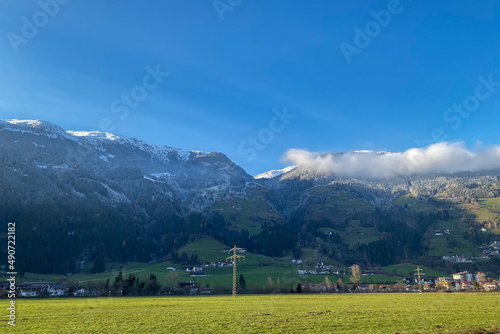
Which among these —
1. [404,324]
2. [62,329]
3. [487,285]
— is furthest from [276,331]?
[487,285]

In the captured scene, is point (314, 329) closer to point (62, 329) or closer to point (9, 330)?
point (62, 329)

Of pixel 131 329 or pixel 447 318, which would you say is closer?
pixel 131 329

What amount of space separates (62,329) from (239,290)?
113 metres

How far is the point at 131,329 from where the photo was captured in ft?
105

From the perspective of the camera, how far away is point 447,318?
38625 millimetres

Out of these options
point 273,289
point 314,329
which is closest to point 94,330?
point 314,329

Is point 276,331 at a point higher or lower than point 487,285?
higher

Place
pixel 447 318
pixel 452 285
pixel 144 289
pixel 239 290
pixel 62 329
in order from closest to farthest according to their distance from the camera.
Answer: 1. pixel 62 329
2. pixel 447 318
3. pixel 144 289
4. pixel 239 290
5. pixel 452 285

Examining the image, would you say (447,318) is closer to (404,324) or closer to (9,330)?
(404,324)

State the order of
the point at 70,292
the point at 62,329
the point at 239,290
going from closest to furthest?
the point at 62,329
the point at 70,292
the point at 239,290

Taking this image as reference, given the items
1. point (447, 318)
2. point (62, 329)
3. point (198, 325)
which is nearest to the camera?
point (62, 329)

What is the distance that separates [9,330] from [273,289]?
111494 millimetres

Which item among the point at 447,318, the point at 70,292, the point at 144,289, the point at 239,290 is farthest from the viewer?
the point at 239,290

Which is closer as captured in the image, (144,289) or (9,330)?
(9,330)
